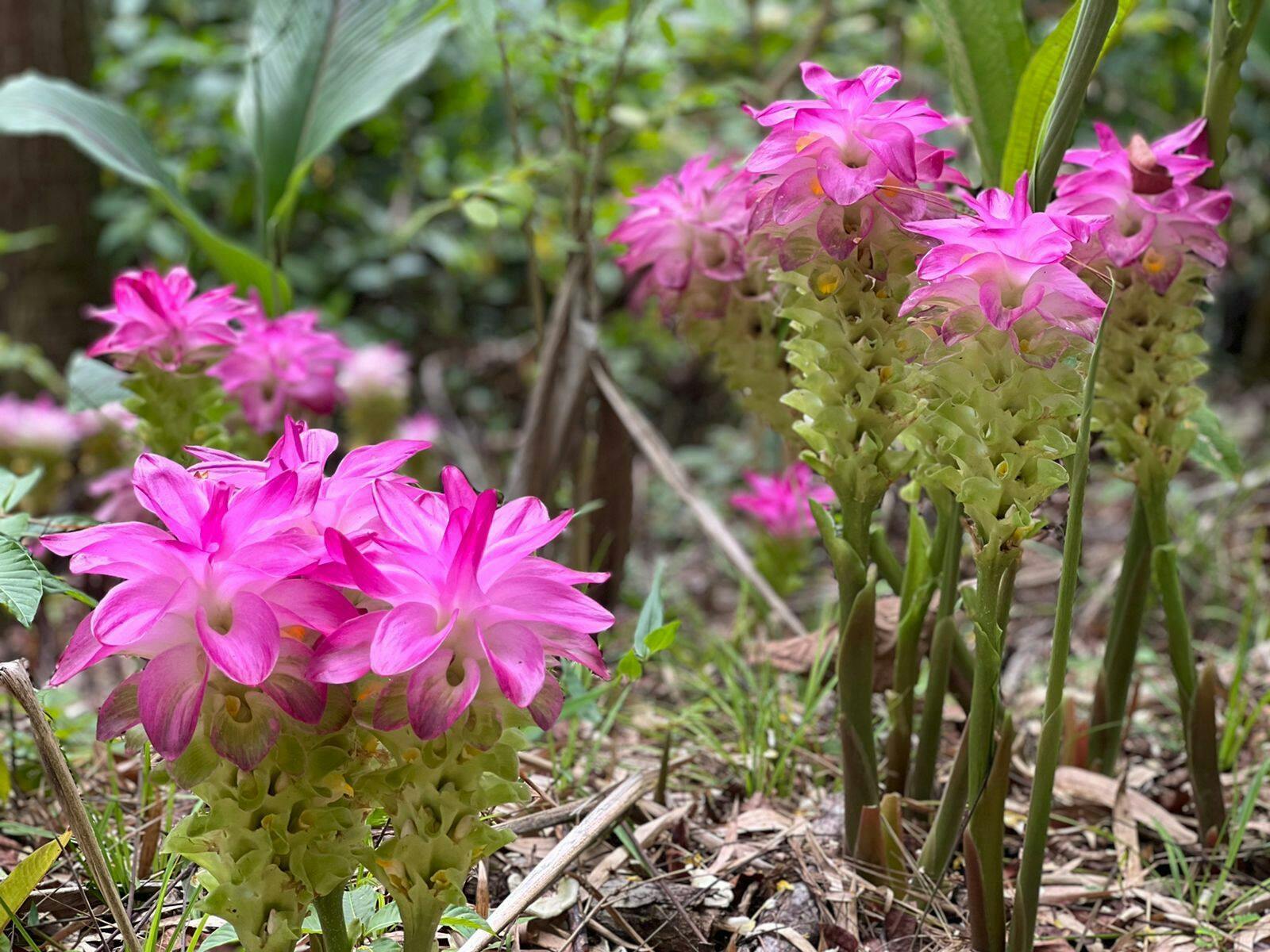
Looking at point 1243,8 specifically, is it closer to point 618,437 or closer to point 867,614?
point 867,614

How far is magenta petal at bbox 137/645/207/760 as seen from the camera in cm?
62

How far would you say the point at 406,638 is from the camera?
0.62 m

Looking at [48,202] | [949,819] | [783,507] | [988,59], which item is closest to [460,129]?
[48,202]

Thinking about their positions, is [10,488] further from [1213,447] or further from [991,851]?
[1213,447]

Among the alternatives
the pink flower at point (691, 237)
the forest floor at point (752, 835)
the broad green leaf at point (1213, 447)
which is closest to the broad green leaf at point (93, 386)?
the forest floor at point (752, 835)

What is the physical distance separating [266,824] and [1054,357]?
2.02ft

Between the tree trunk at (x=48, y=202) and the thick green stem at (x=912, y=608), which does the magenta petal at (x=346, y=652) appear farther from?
the tree trunk at (x=48, y=202)

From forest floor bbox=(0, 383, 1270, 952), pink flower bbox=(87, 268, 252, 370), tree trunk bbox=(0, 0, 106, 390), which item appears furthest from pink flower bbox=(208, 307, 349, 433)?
tree trunk bbox=(0, 0, 106, 390)

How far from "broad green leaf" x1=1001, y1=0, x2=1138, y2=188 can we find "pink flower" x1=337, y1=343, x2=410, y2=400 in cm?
162

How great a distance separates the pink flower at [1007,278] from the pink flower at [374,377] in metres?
1.79

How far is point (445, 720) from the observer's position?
63cm

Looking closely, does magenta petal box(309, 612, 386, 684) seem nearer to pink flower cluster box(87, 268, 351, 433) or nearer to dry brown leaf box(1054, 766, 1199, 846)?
pink flower cluster box(87, 268, 351, 433)

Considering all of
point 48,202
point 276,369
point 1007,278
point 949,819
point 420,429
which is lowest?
point 949,819

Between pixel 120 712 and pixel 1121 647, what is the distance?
1065 mm
